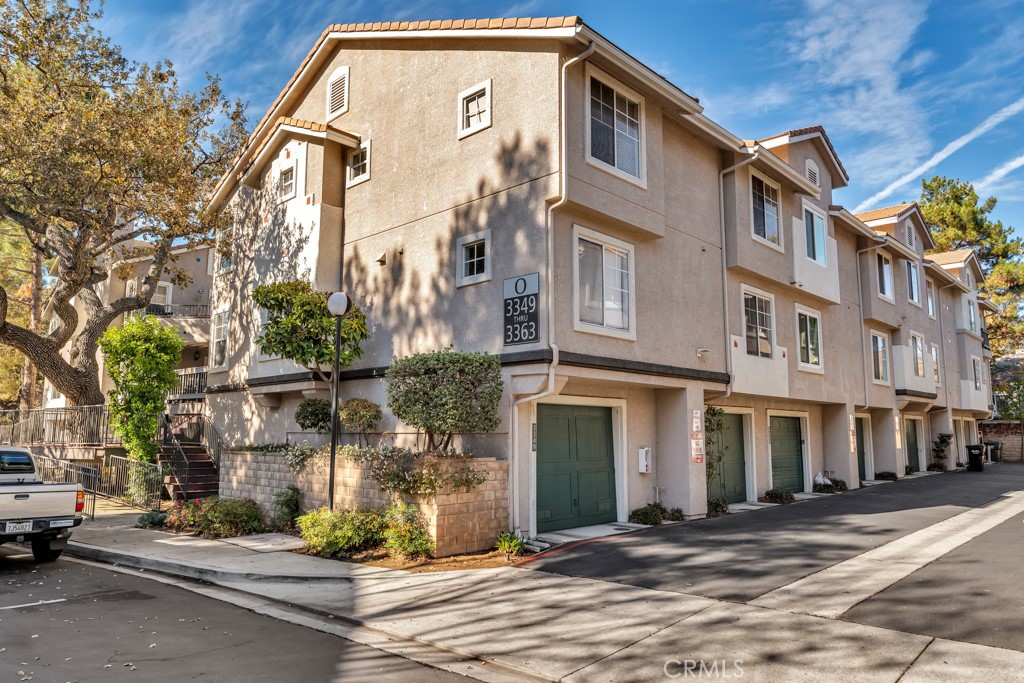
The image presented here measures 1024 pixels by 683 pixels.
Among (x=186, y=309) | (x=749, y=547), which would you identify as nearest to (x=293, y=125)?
(x=749, y=547)

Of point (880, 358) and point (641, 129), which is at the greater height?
point (641, 129)

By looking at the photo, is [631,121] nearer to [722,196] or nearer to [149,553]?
[722,196]

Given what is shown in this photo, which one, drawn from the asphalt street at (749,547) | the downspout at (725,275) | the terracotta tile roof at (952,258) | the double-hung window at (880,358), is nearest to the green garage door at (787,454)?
the asphalt street at (749,547)

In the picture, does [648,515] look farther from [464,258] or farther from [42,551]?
[42,551]

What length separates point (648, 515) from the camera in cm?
1305

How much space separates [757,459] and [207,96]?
61.8ft

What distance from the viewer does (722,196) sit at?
1579 cm

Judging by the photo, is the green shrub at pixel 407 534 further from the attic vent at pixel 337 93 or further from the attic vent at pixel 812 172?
the attic vent at pixel 812 172

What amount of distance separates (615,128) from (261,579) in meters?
9.65

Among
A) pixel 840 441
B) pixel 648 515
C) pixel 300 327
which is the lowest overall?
pixel 648 515

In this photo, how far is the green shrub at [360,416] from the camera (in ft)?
42.6

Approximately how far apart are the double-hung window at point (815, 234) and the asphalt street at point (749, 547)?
678 cm

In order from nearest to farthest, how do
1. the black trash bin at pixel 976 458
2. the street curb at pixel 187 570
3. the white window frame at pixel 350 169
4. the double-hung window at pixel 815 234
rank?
1. the street curb at pixel 187 570
2. the white window frame at pixel 350 169
3. the double-hung window at pixel 815 234
4. the black trash bin at pixel 976 458

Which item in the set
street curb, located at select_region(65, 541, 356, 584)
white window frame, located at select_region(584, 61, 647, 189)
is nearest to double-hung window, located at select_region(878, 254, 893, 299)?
white window frame, located at select_region(584, 61, 647, 189)
